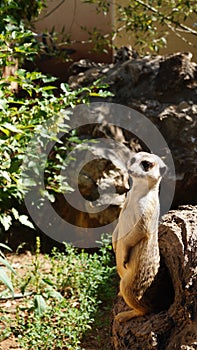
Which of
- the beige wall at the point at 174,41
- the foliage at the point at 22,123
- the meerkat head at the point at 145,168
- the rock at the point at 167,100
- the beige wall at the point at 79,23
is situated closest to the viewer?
the meerkat head at the point at 145,168

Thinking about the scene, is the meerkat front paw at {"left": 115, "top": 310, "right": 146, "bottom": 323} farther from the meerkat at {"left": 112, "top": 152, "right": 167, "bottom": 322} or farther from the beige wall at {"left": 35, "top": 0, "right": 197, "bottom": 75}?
the beige wall at {"left": 35, "top": 0, "right": 197, "bottom": 75}

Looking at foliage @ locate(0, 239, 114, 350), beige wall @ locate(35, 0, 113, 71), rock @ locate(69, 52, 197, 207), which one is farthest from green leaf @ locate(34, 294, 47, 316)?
beige wall @ locate(35, 0, 113, 71)

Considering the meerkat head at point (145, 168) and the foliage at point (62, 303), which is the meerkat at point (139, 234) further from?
the foliage at point (62, 303)

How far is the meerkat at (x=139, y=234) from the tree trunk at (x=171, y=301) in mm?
64

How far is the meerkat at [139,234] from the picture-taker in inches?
84.9

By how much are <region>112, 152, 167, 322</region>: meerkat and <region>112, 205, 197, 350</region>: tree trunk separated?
64 mm

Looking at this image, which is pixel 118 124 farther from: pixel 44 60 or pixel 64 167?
pixel 44 60

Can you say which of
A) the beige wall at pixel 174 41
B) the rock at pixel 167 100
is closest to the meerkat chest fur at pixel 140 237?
the rock at pixel 167 100

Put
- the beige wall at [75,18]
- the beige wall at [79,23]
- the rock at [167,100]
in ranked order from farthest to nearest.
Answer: the beige wall at [75,18], the beige wall at [79,23], the rock at [167,100]

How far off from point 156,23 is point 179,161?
8.44 feet

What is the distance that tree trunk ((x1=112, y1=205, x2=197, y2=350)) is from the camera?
2.16 m

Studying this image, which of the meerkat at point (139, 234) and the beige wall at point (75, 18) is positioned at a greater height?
the beige wall at point (75, 18)

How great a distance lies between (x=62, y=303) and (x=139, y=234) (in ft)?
4.79

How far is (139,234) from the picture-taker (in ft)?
7.25
